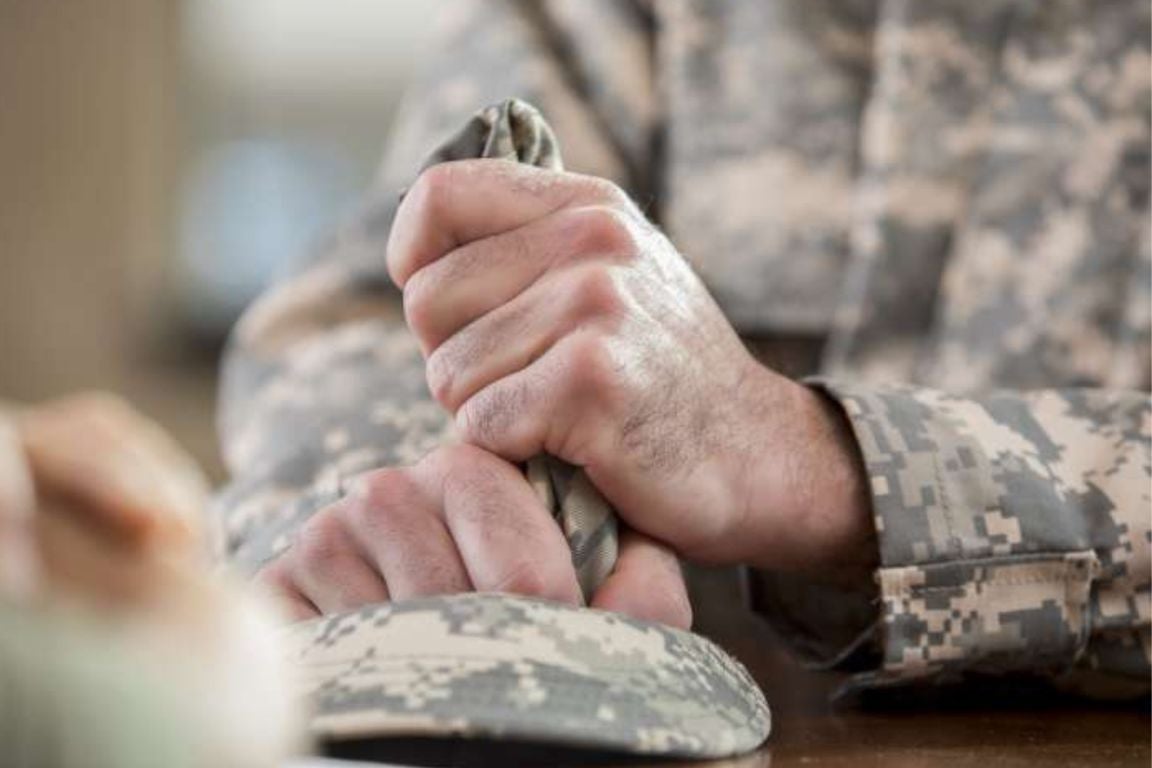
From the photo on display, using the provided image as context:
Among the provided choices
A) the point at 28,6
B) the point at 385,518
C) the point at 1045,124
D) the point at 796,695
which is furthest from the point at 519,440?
the point at 28,6

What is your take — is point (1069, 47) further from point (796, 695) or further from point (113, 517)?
point (113, 517)

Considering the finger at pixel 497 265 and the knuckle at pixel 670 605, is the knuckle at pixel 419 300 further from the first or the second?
the knuckle at pixel 670 605

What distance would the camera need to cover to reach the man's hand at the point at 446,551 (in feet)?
1.90

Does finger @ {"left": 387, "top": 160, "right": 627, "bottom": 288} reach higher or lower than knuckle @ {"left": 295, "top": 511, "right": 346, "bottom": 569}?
A: higher

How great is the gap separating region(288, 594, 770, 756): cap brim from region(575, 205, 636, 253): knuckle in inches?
6.1

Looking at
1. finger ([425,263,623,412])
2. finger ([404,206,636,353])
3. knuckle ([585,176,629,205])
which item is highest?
knuckle ([585,176,629,205])

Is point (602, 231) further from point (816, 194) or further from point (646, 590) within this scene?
point (816, 194)

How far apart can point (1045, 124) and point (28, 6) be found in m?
2.82

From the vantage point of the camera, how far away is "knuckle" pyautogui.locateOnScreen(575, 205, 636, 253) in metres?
0.66

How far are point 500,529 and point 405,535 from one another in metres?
0.03

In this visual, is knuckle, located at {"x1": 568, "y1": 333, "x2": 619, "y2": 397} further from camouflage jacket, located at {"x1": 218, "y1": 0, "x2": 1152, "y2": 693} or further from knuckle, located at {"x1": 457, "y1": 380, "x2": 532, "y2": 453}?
camouflage jacket, located at {"x1": 218, "y1": 0, "x2": 1152, "y2": 693}

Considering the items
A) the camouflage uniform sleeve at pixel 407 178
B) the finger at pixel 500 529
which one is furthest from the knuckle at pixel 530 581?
the camouflage uniform sleeve at pixel 407 178

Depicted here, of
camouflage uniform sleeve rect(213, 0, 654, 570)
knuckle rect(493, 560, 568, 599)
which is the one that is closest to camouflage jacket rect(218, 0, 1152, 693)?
camouflage uniform sleeve rect(213, 0, 654, 570)

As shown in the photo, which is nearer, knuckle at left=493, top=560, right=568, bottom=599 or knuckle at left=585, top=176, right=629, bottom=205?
knuckle at left=493, top=560, right=568, bottom=599
